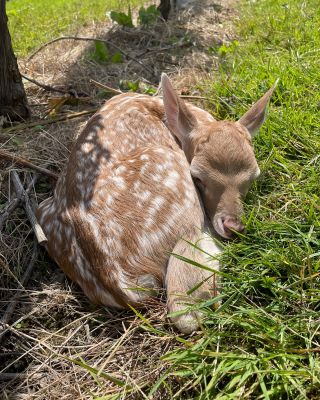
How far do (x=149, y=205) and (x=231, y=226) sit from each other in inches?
19.9

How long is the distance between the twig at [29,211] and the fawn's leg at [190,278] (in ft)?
2.83

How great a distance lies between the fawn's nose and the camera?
2.76 metres

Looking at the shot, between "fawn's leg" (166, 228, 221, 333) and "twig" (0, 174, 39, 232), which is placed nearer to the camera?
"fawn's leg" (166, 228, 221, 333)

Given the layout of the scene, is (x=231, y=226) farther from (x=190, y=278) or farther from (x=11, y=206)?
(x=11, y=206)

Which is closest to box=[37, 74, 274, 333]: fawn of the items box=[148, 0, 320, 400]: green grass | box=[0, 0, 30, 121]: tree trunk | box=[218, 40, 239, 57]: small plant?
box=[148, 0, 320, 400]: green grass

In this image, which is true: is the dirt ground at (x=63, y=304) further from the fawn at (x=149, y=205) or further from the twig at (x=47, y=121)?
the fawn at (x=149, y=205)

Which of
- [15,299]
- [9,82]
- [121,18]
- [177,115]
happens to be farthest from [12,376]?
[121,18]

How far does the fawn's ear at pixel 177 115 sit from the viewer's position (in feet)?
10.5

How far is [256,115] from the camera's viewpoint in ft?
10.6

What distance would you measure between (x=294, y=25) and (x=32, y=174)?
3373mm

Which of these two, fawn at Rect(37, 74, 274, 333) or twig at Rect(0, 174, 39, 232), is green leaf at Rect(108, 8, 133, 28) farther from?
twig at Rect(0, 174, 39, 232)

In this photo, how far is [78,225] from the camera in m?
2.81

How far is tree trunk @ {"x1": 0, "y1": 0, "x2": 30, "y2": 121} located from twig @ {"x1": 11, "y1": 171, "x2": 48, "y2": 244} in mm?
1054

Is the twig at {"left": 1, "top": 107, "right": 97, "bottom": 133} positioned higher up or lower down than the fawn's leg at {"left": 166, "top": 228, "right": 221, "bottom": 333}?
higher up
